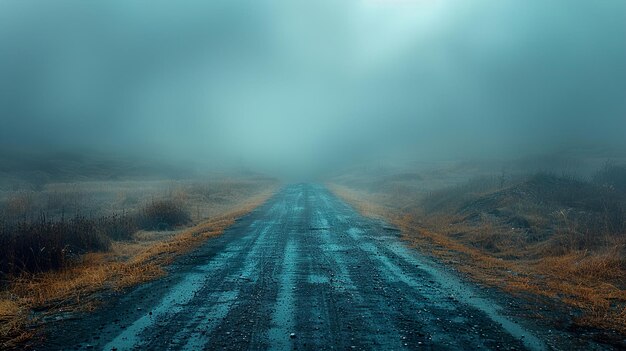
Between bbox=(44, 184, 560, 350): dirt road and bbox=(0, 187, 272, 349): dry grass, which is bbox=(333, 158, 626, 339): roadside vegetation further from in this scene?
bbox=(0, 187, 272, 349): dry grass

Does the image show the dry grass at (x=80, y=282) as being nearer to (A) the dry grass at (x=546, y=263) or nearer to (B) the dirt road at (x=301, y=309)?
(B) the dirt road at (x=301, y=309)

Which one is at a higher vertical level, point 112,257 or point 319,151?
point 319,151

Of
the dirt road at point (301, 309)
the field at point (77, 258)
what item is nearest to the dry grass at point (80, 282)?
the field at point (77, 258)

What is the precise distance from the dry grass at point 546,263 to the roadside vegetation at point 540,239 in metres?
0.02

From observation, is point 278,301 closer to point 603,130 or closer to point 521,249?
point 521,249

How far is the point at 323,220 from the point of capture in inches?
864

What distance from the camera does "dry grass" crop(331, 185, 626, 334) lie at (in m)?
8.74

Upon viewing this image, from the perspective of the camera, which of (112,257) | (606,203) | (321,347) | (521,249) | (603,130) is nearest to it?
(321,347)

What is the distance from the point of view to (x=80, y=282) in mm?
10391

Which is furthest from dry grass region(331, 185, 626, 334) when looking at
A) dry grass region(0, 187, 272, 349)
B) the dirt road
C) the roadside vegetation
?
dry grass region(0, 187, 272, 349)

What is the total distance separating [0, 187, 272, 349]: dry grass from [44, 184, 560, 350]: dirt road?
2.07ft

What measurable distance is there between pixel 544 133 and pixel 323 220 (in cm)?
10857

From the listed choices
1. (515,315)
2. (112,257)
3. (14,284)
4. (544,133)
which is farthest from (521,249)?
(544,133)

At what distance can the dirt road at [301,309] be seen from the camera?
6512mm
